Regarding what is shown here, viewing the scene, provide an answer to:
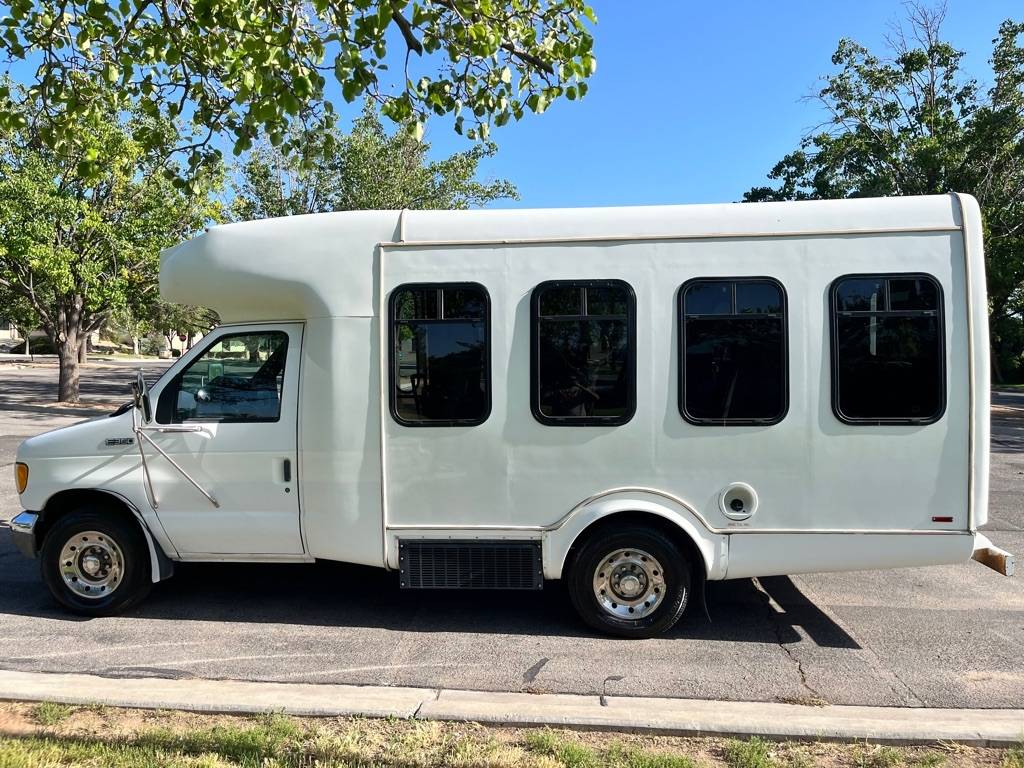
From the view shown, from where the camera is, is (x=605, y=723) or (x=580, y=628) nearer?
(x=605, y=723)

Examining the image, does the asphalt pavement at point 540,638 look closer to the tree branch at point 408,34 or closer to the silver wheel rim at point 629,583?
the silver wheel rim at point 629,583

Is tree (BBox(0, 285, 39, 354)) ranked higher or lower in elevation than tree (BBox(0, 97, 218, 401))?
lower

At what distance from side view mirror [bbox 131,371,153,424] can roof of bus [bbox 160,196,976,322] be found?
710mm

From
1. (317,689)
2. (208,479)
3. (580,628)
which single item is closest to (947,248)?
(580,628)

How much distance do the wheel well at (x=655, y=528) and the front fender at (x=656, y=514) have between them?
0.04 m

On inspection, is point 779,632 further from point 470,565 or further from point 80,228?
point 80,228

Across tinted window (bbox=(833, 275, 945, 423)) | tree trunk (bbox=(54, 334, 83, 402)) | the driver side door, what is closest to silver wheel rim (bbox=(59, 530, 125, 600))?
the driver side door

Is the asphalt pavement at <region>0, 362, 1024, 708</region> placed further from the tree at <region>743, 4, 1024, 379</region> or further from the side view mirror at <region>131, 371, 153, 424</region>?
the tree at <region>743, 4, 1024, 379</region>

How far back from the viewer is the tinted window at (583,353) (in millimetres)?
4707

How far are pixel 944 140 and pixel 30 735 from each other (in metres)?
20.9

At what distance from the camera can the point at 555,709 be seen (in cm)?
374

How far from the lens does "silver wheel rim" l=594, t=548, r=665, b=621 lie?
4.78 meters

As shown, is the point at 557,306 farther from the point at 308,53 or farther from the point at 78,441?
the point at 78,441

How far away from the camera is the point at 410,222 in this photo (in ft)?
15.9
